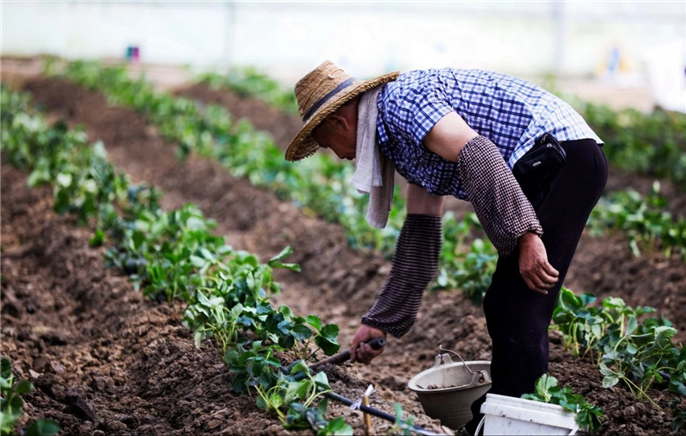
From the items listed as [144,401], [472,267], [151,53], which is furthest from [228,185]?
[151,53]

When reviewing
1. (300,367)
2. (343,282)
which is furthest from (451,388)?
(343,282)

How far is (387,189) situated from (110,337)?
5.45ft

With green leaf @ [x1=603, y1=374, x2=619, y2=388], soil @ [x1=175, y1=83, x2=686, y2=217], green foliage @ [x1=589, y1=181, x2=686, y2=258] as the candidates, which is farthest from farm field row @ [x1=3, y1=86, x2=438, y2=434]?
soil @ [x1=175, y1=83, x2=686, y2=217]

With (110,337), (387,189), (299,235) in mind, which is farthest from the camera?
(299,235)

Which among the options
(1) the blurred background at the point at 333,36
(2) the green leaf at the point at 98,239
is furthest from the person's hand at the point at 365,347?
(1) the blurred background at the point at 333,36

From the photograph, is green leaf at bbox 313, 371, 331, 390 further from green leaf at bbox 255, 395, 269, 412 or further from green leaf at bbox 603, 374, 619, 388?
green leaf at bbox 603, 374, 619, 388

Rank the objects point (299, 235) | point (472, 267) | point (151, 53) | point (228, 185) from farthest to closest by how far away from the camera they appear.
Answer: point (151, 53) < point (228, 185) < point (299, 235) < point (472, 267)

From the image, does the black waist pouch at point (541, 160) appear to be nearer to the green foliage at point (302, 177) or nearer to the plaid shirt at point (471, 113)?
the plaid shirt at point (471, 113)

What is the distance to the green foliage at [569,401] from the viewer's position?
2705mm

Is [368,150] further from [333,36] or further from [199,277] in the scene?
[333,36]

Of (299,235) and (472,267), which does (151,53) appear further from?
(472,267)

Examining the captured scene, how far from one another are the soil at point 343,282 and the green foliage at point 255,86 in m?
2.04

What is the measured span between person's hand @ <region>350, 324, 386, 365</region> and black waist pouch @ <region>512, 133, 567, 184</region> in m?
0.84

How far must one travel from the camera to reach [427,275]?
3.44m
